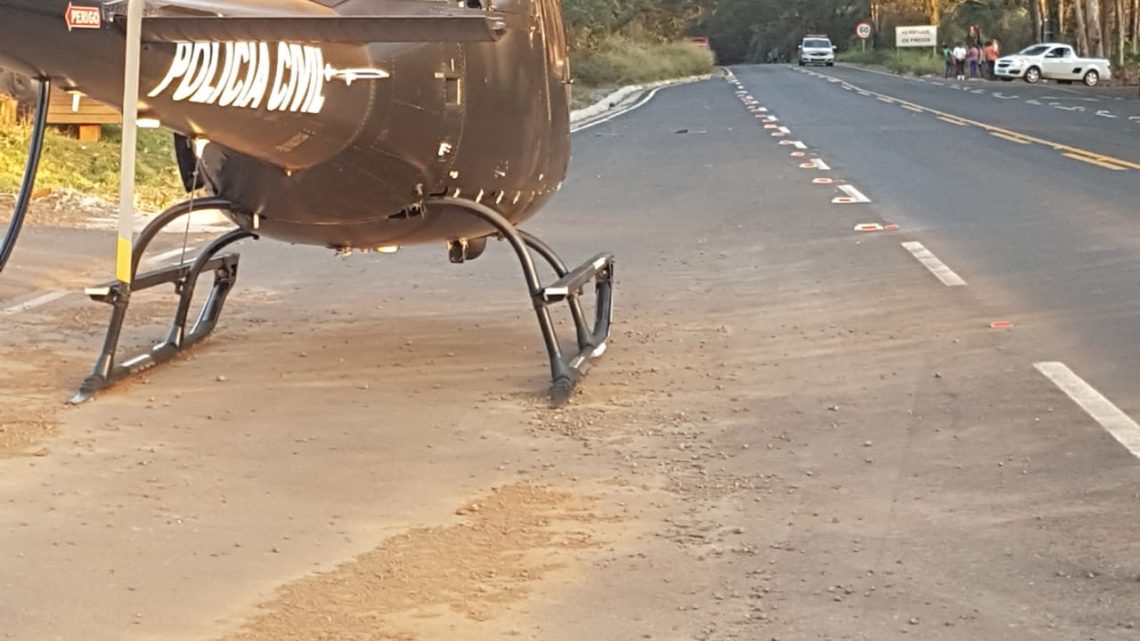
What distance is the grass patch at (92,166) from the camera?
18.1 metres

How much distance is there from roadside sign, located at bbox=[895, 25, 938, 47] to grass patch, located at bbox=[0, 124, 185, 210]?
265 feet

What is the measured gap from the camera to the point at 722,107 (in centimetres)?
4547

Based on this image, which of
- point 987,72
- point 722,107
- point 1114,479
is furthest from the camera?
point 987,72

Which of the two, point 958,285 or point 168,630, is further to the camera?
point 958,285

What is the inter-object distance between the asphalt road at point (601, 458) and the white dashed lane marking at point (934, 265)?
0.07m

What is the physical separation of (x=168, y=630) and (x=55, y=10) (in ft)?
7.40

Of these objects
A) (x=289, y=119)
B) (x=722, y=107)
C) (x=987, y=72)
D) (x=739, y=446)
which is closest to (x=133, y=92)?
(x=289, y=119)

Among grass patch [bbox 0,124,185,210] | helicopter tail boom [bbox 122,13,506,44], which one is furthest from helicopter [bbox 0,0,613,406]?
grass patch [bbox 0,124,185,210]

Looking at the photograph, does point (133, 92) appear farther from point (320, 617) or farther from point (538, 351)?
point (538, 351)

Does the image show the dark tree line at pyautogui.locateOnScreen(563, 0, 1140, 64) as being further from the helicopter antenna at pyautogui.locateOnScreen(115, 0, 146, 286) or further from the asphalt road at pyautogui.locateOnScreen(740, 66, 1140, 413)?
the helicopter antenna at pyautogui.locateOnScreen(115, 0, 146, 286)

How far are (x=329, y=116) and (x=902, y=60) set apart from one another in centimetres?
8572

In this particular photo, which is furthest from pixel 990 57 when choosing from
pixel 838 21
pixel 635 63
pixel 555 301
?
pixel 555 301

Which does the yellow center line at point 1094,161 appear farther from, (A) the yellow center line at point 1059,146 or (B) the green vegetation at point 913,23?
(B) the green vegetation at point 913,23

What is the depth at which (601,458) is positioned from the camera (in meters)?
7.32
